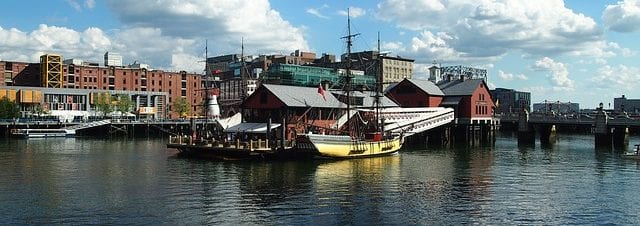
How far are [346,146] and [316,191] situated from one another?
73.6 feet

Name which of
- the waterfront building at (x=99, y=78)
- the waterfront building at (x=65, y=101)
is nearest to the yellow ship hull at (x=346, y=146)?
the waterfront building at (x=65, y=101)

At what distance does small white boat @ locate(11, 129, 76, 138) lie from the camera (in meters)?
106

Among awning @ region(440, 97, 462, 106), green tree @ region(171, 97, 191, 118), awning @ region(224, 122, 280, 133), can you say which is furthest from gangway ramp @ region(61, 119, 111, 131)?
awning @ region(440, 97, 462, 106)

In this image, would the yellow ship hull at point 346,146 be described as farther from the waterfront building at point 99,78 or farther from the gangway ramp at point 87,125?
the waterfront building at point 99,78

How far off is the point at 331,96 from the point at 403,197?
4236 cm

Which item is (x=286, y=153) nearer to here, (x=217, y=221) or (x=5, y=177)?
(x=5, y=177)

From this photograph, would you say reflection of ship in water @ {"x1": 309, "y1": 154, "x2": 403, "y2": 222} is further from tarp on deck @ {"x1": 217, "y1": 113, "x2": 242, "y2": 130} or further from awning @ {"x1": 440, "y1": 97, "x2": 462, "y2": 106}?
awning @ {"x1": 440, "y1": 97, "x2": 462, "y2": 106}

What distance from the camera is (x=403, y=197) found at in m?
40.3

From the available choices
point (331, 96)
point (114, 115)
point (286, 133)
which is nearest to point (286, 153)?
point (286, 133)

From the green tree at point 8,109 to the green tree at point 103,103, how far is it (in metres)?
20.7

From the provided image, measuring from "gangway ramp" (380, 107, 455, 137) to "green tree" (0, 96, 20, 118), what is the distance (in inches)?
3522

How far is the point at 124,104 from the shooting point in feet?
512

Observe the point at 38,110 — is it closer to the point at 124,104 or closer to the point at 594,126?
the point at 124,104

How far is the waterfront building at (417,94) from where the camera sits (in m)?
108
